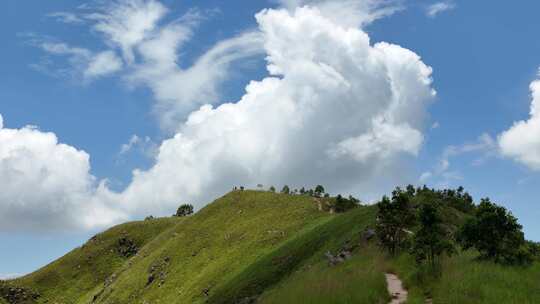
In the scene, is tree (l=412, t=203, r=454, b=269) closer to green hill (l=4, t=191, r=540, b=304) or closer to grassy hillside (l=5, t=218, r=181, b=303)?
green hill (l=4, t=191, r=540, b=304)

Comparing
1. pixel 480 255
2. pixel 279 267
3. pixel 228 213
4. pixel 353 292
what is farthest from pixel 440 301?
pixel 228 213

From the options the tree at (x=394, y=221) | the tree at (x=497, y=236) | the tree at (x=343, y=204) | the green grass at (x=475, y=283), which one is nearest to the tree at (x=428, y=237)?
the green grass at (x=475, y=283)

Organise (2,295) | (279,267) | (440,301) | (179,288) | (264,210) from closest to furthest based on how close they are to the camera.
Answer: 1. (440,301)
2. (279,267)
3. (179,288)
4. (264,210)
5. (2,295)

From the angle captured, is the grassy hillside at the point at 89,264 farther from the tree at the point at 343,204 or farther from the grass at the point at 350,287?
the grass at the point at 350,287

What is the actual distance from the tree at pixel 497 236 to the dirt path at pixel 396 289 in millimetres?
6589

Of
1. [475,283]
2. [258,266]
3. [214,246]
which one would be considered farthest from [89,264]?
[475,283]

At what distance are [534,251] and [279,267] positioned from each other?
32292mm

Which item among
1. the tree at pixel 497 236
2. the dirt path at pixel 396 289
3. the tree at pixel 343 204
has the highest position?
the tree at pixel 343 204

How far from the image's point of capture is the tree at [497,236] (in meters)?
33.6

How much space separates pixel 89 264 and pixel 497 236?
13887 cm

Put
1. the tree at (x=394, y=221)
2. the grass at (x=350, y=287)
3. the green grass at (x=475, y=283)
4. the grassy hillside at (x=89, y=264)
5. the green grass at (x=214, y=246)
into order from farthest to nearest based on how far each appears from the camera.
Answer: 1. the grassy hillside at (x=89, y=264)
2. the green grass at (x=214, y=246)
3. the tree at (x=394, y=221)
4. the grass at (x=350, y=287)
5. the green grass at (x=475, y=283)

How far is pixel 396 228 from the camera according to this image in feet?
147

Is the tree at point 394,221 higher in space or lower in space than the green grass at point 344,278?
higher

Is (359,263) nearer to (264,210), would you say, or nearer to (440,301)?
(440,301)
